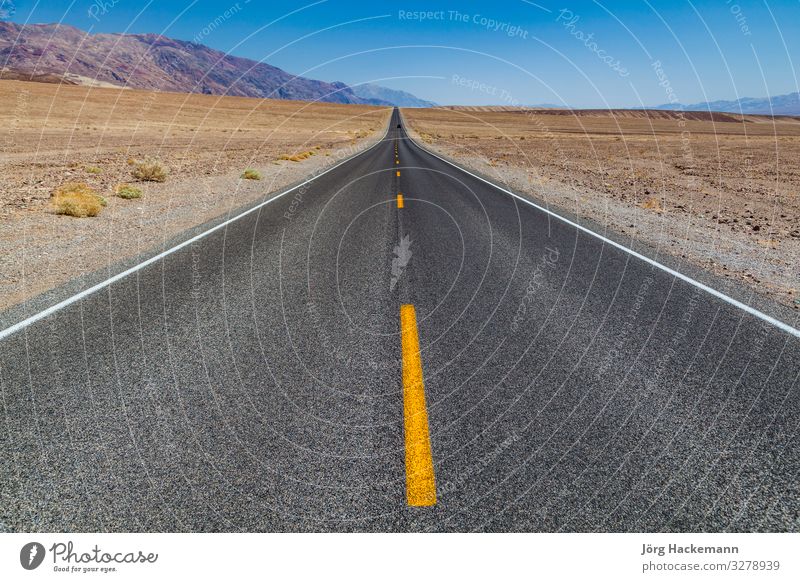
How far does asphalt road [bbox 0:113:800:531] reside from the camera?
239 centimetres

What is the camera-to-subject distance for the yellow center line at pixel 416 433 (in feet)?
8.06

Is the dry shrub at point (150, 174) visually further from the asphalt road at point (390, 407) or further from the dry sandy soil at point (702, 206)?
the asphalt road at point (390, 407)

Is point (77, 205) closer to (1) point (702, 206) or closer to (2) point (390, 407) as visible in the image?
(2) point (390, 407)

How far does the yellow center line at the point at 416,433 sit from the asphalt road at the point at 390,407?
2.0 inches

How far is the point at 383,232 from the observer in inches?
369

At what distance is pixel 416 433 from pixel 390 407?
35 cm

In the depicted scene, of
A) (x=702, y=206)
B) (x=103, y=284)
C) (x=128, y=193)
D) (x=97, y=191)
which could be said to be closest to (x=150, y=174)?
(x=97, y=191)

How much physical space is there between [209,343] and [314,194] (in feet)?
35.5

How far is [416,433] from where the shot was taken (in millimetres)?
2947

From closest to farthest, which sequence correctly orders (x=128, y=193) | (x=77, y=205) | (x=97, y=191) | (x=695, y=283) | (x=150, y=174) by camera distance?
(x=695, y=283)
(x=77, y=205)
(x=128, y=193)
(x=97, y=191)
(x=150, y=174)

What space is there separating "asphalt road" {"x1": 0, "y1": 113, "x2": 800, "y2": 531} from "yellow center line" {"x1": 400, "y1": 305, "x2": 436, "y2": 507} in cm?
5

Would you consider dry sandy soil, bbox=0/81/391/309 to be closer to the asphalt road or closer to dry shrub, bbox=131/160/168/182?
dry shrub, bbox=131/160/168/182
